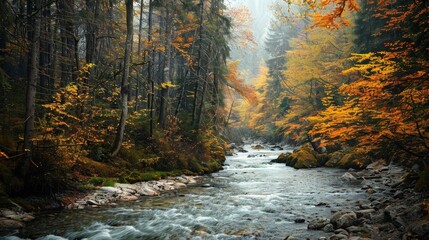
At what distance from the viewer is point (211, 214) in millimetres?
8578

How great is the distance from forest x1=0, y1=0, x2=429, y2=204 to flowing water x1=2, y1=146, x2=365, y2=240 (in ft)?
5.75

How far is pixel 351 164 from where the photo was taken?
18047 mm

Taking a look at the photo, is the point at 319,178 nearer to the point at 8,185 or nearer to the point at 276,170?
the point at 276,170

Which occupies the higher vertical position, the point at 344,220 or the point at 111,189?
the point at 344,220

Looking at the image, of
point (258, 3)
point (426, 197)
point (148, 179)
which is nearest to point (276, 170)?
point (148, 179)

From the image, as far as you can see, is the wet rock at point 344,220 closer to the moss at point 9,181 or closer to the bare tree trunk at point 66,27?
the moss at point 9,181

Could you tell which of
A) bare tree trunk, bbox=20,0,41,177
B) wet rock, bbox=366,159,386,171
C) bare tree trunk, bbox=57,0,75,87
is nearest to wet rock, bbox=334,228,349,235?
bare tree trunk, bbox=20,0,41,177

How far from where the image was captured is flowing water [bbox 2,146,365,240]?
22.5 ft

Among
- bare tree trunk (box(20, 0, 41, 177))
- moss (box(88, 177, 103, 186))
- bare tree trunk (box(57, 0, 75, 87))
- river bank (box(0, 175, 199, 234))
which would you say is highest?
bare tree trunk (box(57, 0, 75, 87))

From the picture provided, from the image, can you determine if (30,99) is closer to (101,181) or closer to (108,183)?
(101,181)

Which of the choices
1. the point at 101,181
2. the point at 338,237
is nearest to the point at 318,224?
the point at 338,237

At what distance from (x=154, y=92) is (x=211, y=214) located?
11608mm

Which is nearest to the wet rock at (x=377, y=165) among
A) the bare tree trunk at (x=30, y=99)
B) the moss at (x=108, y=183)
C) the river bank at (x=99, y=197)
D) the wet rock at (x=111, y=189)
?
the river bank at (x=99, y=197)

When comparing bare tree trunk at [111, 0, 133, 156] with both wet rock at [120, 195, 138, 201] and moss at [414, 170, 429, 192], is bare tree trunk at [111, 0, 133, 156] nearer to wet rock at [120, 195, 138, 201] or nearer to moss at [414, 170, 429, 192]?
→ wet rock at [120, 195, 138, 201]
